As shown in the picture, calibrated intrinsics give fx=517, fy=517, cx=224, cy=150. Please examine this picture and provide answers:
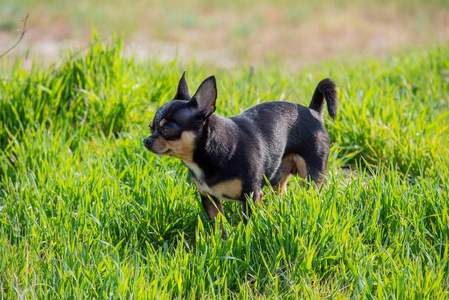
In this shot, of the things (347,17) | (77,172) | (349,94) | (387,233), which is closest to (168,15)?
(347,17)

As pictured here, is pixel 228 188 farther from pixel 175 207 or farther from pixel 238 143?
pixel 175 207

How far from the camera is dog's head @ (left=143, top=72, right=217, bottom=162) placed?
10.1 feet

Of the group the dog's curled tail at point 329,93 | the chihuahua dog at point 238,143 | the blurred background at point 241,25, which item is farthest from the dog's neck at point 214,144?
the blurred background at point 241,25

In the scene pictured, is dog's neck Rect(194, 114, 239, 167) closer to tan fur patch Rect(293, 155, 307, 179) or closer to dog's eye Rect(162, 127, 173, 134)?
dog's eye Rect(162, 127, 173, 134)

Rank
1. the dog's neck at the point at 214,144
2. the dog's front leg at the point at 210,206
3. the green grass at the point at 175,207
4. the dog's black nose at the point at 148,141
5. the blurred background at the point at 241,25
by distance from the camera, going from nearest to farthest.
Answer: the green grass at the point at 175,207
the dog's black nose at the point at 148,141
the dog's neck at the point at 214,144
the dog's front leg at the point at 210,206
the blurred background at the point at 241,25

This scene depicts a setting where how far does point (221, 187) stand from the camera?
3.22 metres

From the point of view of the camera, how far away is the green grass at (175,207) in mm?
2783

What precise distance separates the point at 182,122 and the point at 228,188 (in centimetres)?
51

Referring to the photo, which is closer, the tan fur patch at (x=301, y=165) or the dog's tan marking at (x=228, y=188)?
the dog's tan marking at (x=228, y=188)

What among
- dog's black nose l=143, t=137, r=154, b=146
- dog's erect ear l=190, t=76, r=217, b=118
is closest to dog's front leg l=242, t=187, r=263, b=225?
dog's erect ear l=190, t=76, r=217, b=118

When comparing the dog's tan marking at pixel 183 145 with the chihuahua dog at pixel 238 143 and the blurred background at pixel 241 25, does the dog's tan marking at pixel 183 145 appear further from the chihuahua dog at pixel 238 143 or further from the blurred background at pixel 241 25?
the blurred background at pixel 241 25

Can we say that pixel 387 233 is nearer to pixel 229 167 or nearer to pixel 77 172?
pixel 229 167

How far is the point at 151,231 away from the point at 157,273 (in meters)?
0.64

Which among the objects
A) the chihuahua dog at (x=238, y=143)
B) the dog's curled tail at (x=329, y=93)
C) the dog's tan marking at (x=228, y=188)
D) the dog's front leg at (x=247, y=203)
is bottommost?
the dog's front leg at (x=247, y=203)
